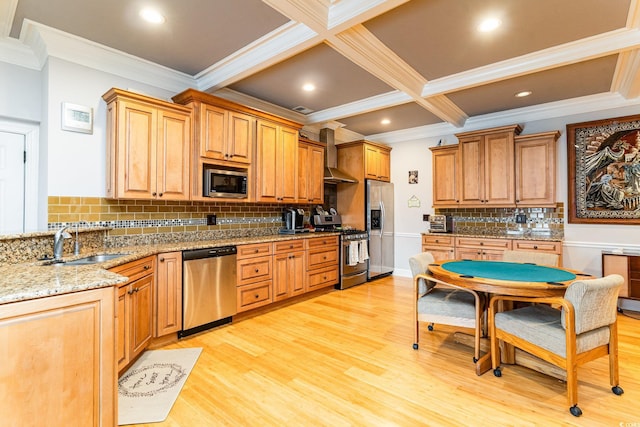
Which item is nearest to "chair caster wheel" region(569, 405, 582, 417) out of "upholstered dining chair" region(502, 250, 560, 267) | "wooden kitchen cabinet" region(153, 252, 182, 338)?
"upholstered dining chair" region(502, 250, 560, 267)

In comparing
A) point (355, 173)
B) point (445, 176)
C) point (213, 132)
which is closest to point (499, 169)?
point (445, 176)

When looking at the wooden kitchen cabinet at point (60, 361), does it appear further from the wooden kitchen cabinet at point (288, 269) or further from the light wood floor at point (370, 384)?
the wooden kitchen cabinet at point (288, 269)

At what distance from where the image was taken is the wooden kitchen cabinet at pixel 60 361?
1.30m

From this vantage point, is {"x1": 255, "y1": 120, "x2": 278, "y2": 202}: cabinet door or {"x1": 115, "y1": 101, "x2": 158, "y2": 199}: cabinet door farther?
{"x1": 255, "y1": 120, "x2": 278, "y2": 202}: cabinet door

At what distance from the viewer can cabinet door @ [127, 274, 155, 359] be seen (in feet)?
8.10

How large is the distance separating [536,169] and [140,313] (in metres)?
5.13

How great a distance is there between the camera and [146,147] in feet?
10.1

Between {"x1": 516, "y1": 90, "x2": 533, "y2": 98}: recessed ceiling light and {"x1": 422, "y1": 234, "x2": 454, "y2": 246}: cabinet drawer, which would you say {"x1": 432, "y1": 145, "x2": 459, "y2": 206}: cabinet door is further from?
{"x1": 516, "y1": 90, "x2": 533, "y2": 98}: recessed ceiling light

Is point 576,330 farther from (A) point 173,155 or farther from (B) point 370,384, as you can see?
(A) point 173,155

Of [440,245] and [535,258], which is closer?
[535,258]

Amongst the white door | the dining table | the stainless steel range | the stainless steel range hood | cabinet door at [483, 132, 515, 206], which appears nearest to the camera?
the dining table

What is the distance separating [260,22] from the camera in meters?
2.63

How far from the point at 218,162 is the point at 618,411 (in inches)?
153

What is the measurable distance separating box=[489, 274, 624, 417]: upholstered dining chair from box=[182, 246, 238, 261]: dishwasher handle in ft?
8.70
